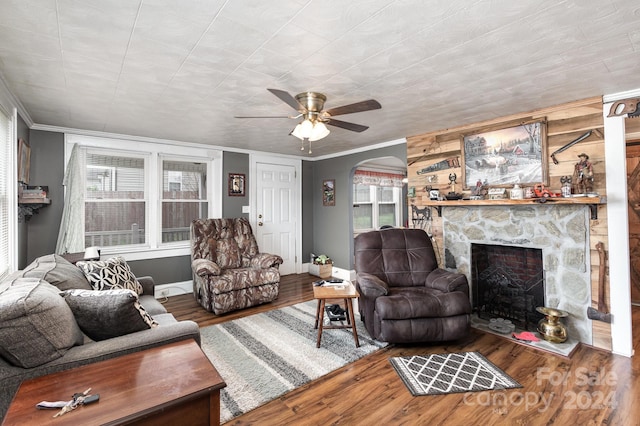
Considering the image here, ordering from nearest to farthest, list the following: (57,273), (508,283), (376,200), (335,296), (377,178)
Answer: (57,273) < (335,296) < (508,283) < (377,178) < (376,200)

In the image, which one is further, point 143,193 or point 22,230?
point 143,193

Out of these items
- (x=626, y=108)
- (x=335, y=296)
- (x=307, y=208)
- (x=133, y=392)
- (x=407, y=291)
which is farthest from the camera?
(x=307, y=208)

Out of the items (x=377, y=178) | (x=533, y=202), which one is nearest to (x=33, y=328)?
(x=533, y=202)

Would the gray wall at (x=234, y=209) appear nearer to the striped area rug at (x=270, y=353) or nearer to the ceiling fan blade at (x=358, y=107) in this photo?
the striped area rug at (x=270, y=353)

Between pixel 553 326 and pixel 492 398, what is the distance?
1.30 metres

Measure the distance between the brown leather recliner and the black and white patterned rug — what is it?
0.20m

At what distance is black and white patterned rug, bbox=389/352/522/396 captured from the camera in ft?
A: 7.37

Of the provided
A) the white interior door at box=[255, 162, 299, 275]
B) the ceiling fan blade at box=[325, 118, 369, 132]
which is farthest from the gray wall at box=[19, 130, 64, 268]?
the ceiling fan blade at box=[325, 118, 369, 132]

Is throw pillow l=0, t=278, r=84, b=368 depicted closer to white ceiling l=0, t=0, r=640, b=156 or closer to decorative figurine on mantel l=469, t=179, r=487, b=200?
white ceiling l=0, t=0, r=640, b=156

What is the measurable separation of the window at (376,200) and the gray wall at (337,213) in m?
1.17

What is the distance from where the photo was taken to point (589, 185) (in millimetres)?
2809

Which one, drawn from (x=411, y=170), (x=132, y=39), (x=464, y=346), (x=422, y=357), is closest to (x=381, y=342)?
(x=422, y=357)

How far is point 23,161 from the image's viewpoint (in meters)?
3.14

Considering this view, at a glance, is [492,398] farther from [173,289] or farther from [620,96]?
[173,289]
